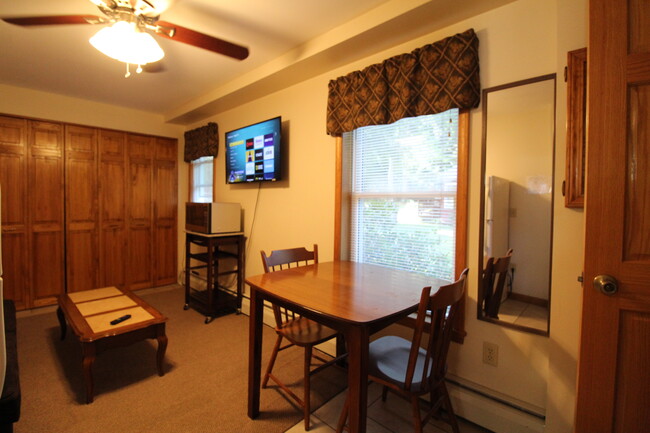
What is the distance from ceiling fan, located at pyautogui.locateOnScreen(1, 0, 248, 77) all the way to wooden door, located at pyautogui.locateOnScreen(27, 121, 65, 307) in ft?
8.27

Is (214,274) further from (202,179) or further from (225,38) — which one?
(225,38)

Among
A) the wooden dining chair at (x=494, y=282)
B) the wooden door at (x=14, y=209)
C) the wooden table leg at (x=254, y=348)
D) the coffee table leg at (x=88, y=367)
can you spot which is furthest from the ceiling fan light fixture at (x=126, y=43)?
the wooden door at (x=14, y=209)

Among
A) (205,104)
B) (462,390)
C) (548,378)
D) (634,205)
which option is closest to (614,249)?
(634,205)

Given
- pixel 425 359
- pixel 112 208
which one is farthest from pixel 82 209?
pixel 425 359

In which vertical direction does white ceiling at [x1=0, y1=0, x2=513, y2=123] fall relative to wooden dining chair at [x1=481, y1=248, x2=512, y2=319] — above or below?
above

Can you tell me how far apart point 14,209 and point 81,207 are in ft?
1.89

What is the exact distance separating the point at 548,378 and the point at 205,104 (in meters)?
3.84

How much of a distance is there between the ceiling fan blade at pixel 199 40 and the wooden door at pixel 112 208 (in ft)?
9.39

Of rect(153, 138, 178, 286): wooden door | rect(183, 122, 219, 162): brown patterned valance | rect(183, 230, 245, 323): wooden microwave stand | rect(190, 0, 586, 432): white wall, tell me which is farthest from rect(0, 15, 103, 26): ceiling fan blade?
rect(153, 138, 178, 286): wooden door

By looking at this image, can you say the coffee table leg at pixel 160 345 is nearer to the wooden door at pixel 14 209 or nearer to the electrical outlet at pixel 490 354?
the electrical outlet at pixel 490 354

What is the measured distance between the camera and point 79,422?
5.51ft

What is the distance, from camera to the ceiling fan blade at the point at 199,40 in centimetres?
163

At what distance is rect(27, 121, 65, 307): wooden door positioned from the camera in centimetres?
338

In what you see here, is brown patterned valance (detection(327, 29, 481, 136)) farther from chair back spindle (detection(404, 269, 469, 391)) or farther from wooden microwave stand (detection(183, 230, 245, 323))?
wooden microwave stand (detection(183, 230, 245, 323))
